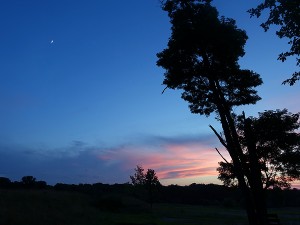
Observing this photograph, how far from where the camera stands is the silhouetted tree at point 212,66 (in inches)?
925

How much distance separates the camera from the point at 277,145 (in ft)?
112

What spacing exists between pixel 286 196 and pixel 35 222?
121m

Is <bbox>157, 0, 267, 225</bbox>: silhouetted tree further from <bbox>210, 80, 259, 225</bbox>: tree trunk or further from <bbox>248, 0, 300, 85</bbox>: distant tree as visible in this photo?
<bbox>248, 0, 300, 85</bbox>: distant tree

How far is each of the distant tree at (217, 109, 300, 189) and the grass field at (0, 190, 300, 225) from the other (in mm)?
13968

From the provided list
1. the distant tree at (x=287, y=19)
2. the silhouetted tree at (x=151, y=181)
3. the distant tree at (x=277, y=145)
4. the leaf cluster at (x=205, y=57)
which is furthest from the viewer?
the silhouetted tree at (x=151, y=181)

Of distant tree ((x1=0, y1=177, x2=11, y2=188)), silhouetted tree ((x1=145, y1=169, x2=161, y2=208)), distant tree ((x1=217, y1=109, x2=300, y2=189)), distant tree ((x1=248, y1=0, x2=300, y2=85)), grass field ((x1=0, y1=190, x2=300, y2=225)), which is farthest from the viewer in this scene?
distant tree ((x1=0, y1=177, x2=11, y2=188))

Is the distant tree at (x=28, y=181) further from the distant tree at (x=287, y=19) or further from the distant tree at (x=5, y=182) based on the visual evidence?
the distant tree at (x=287, y=19)

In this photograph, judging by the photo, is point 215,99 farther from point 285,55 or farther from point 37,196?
point 37,196

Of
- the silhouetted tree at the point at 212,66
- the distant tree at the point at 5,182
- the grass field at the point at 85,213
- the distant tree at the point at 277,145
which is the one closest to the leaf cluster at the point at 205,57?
the silhouetted tree at the point at 212,66

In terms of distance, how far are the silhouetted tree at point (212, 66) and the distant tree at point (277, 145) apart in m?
9.06

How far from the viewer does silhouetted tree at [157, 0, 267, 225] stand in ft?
77.1

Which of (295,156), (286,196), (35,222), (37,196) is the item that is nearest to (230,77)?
(295,156)

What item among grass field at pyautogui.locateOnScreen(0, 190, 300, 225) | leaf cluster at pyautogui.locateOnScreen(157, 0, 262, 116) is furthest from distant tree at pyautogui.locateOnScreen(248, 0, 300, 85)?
Answer: grass field at pyautogui.locateOnScreen(0, 190, 300, 225)

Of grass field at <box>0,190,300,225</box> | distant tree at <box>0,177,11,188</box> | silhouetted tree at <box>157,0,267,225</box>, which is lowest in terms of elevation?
grass field at <box>0,190,300,225</box>
